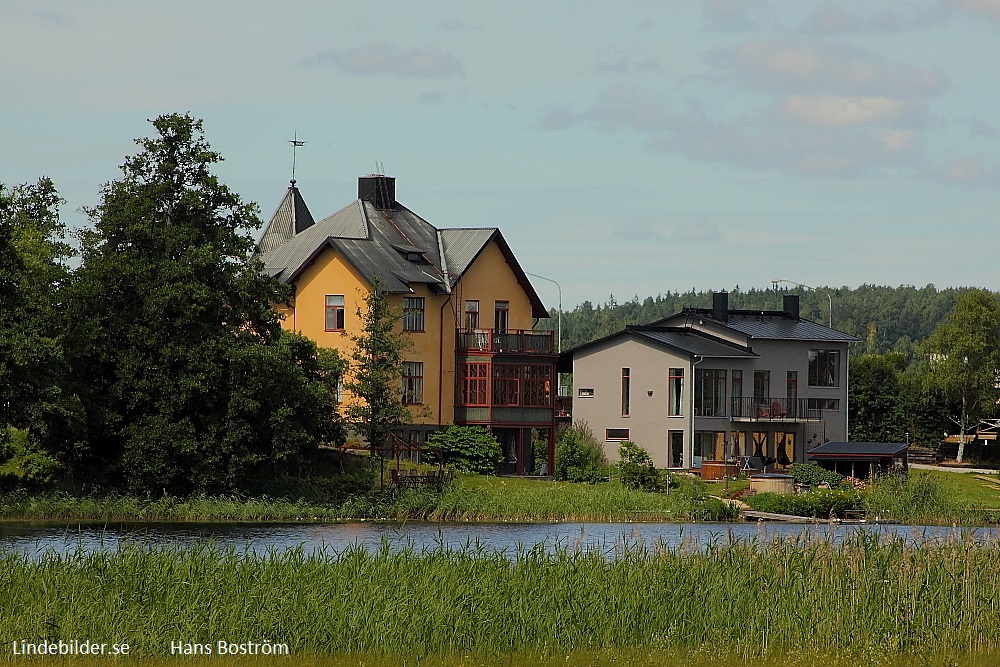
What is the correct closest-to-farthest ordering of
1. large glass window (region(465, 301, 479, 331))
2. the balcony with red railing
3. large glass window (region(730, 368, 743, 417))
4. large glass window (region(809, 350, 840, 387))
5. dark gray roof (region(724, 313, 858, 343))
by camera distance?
the balcony with red railing < large glass window (region(465, 301, 479, 331)) < large glass window (region(730, 368, 743, 417)) < dark gray roof (region(724, 313, 858, 343)) < large glass window (region(809, 350, 840, 387))

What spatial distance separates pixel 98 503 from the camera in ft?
131

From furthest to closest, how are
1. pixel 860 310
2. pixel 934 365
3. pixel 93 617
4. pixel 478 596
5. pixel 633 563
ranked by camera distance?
pixel 860 310
pixel 934 365
pixel 633 563
pixel 478 596
pixel 93 617

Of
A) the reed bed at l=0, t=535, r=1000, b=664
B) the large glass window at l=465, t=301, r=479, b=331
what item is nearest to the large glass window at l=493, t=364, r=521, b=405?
→ the large glass window at l=465, t=301, r=479, b=331

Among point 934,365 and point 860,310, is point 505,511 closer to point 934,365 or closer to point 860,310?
point 934,365

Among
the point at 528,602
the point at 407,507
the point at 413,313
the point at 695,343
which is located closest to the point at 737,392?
the point at 695,343

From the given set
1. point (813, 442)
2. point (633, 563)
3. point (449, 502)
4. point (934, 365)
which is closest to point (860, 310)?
point (934, 365)

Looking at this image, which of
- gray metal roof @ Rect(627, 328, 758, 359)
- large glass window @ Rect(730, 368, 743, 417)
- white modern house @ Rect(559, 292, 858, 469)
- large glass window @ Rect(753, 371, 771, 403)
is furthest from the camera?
large glass window @ Rect(753, 371, 771, 403)

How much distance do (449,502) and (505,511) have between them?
5.76 feet

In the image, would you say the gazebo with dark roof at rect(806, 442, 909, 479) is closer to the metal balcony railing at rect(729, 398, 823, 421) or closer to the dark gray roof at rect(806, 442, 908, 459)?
the dark gray roof at rect(806, 442, 908, 459)

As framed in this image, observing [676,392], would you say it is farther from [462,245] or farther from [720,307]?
[462,245]

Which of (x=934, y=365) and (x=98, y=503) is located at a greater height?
(x=934, y=365)

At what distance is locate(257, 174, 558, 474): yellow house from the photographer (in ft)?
185

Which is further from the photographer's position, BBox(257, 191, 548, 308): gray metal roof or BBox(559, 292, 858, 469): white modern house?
BBox(559, 292, 858, 469): white modern house

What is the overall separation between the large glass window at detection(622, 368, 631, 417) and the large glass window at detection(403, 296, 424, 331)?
11419 mm
